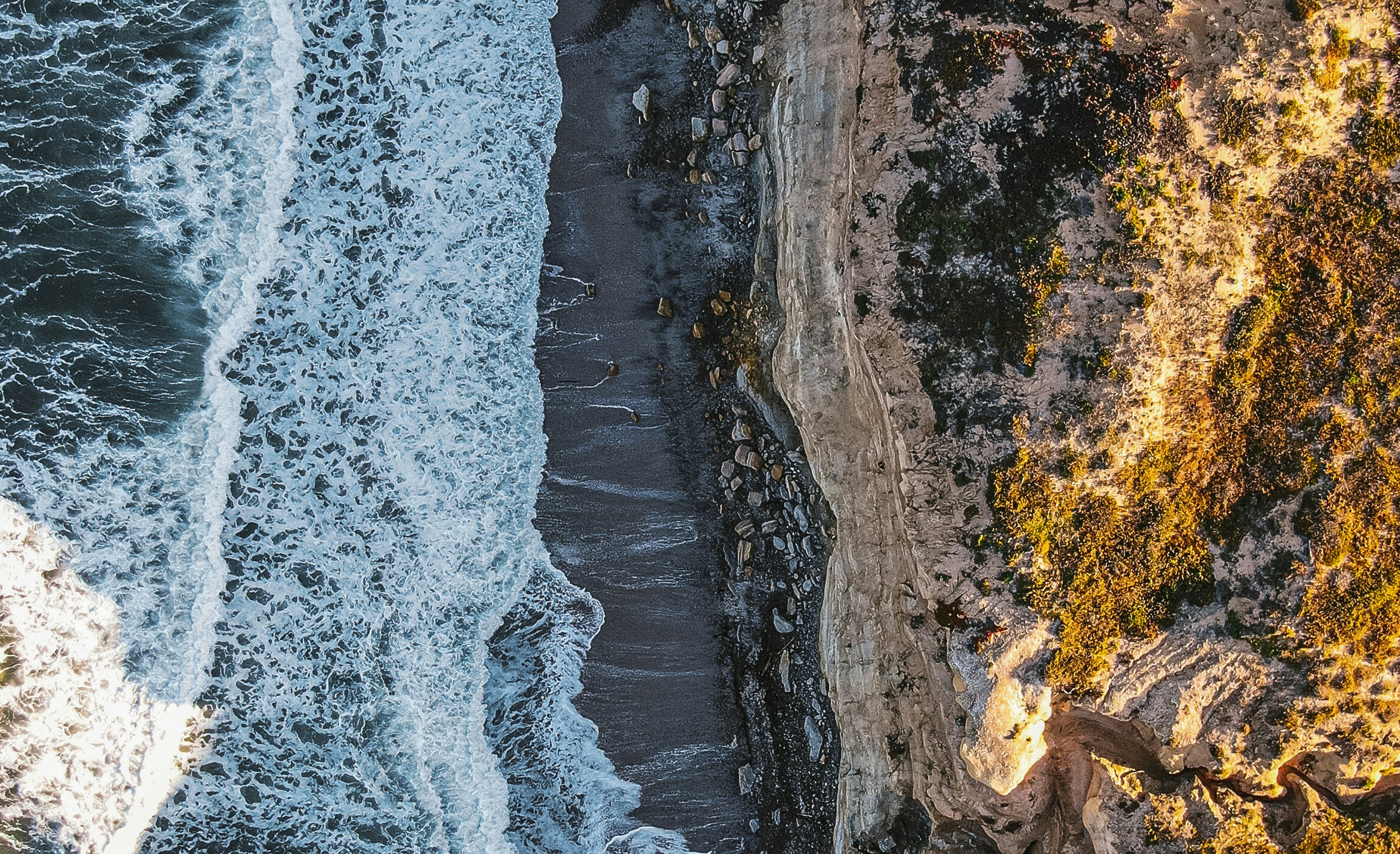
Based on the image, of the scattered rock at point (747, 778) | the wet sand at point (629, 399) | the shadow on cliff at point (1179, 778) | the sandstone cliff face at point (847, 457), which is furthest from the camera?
the scattered rock at point (747, 778)

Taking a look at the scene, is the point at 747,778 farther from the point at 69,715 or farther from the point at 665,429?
the point at 69,715

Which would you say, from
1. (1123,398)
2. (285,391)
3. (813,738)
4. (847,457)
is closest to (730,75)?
(847,457)

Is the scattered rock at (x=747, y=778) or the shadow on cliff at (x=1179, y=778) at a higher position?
A: the shadow on cliff at (x=1179, y=778)

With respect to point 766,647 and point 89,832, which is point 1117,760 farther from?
point 89,832

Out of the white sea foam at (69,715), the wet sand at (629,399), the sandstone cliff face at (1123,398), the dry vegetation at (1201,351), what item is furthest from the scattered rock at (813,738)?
the white sea foam at (69,715)

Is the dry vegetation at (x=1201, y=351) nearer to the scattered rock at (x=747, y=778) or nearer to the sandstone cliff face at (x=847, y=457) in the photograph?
the sandstone cliff face at (x=847, y=457)

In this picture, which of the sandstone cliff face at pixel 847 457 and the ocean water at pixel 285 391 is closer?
the sandstone cliff face at pixel 847 457
